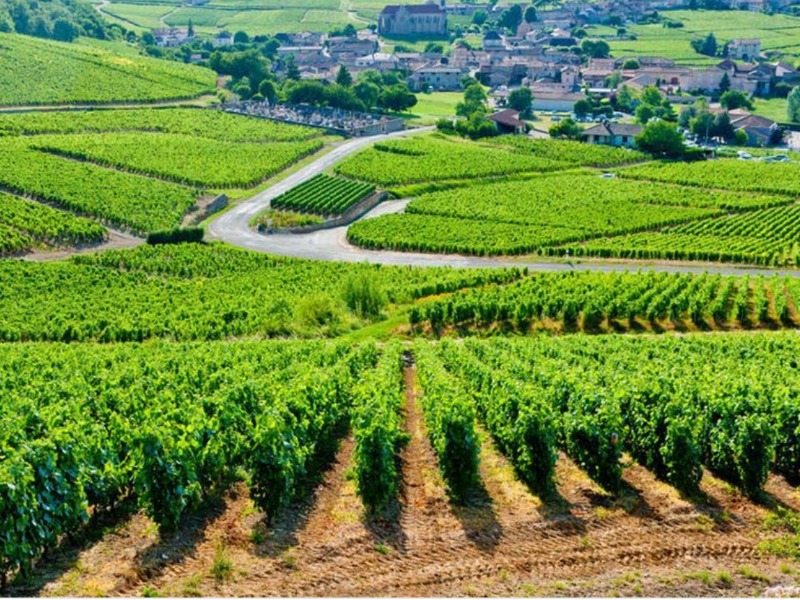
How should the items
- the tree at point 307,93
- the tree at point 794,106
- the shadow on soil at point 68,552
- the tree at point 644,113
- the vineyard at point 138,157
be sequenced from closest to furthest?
the shadow on soil at point 68,552, the vineyard at point 138,157, the tree at point 307,93, the tree at point 794,106, the tree at point 644,113

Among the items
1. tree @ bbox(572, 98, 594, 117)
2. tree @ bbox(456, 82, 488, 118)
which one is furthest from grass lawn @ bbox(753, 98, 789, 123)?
tree @ bbox(456, 82, 488, 118)

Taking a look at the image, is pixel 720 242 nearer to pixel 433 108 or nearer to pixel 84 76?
pixel 433 108

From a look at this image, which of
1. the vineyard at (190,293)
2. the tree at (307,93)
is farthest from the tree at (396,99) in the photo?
the vineyard at (190,293)

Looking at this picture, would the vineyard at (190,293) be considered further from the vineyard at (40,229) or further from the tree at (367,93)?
the tree at (367,93)

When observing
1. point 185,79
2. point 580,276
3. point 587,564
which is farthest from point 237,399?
point 185,79

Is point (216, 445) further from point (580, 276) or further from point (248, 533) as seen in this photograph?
point (580, 276)

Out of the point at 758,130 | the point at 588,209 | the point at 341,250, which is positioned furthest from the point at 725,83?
the point at 341,250

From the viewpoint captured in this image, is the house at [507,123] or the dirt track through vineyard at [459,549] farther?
the house at [507,123]
